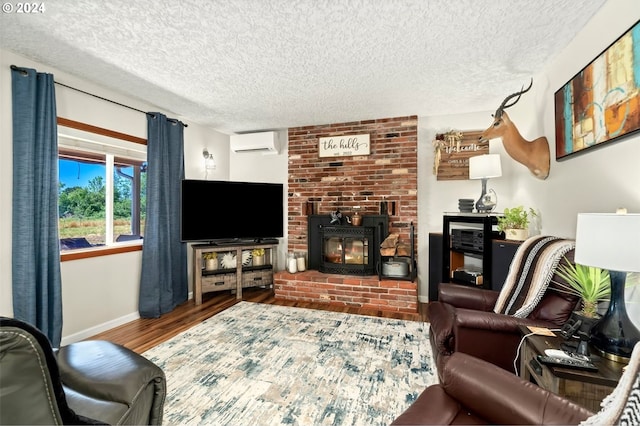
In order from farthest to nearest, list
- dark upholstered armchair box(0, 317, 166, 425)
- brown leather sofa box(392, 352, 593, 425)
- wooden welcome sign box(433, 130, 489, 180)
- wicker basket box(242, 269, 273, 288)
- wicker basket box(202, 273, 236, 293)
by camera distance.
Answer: wicker basket box(242, 269, 273, 288) → wicker basket box(202, 273, 236, 293) → wooden welcome sign box(433, 130, 489, 180) → brown leather sofa box(392, 352, 593, 425) → dark upholstered armchair box(0, 317, 166, 425)

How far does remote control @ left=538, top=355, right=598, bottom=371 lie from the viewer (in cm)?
110

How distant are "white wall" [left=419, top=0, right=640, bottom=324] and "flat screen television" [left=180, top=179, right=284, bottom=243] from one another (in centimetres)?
214

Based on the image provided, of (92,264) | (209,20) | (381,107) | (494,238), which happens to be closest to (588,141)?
(494,238)

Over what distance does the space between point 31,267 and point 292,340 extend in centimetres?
221

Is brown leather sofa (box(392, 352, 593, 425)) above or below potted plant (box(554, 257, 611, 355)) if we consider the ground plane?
below

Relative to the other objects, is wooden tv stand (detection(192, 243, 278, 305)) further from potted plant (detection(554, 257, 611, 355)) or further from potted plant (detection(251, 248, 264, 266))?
potted plant (detection(554, 257, 611, 355))

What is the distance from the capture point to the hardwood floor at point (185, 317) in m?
2.66

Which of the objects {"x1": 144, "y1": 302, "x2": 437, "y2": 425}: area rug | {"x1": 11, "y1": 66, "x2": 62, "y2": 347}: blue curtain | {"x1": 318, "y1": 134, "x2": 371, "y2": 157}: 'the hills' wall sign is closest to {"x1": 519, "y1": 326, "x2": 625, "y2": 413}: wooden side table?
{"x1": 144, "y1": 302, "x2": 437, "y2": 425}: area rug

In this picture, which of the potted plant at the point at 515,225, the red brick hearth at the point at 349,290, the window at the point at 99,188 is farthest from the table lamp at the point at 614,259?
the window at the point at 99,188

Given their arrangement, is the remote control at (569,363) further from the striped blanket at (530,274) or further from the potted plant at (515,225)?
the potted plant at (515,225)

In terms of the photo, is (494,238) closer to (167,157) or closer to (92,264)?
(167,157)

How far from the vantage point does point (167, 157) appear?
11.3 feet

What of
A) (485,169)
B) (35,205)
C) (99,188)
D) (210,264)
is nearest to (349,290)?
(210,264)

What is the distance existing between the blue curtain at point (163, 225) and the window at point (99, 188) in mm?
227
